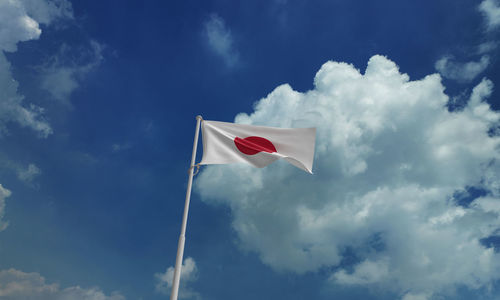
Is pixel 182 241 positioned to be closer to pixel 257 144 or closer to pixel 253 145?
pixel 253 145

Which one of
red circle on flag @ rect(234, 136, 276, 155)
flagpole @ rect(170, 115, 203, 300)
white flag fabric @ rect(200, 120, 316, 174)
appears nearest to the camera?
flagpole @ rect(170, 115, 203, 300)

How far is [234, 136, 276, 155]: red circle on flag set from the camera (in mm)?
22797

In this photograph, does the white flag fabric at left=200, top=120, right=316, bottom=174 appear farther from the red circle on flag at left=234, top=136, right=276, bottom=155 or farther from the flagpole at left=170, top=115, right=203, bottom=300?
the flagpole at left=170, top=115, right=203, bottom=300

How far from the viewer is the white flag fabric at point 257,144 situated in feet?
74.2

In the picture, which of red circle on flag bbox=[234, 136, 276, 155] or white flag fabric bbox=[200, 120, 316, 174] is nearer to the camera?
white flag fabric bbox=[200, 120, 316, 174]

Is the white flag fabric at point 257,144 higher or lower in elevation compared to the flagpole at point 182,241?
higher

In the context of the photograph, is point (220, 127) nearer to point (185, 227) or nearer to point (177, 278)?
point (185, 227)

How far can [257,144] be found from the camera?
23.1 m

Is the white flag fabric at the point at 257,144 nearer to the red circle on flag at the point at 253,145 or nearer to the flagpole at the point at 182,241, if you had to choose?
the red circle on flag at the point at 253,145

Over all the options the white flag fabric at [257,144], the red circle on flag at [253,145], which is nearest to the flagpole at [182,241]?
the white flag fabric at [257,144]

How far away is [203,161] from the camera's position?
844 inches

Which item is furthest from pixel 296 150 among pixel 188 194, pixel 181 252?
pixel 181 252

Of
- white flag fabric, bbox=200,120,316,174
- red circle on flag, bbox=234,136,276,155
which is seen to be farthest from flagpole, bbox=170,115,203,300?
red circle on flag, bbox=234,136,276,155

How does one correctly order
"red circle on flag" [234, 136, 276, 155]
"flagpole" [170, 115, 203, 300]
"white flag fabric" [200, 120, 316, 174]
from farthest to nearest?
"red circle on flag" [234, 136, 276, 155] → "white flag fabric" [200, 120, 316, 174] → "flagpole" [170, 115, 203, 300]
